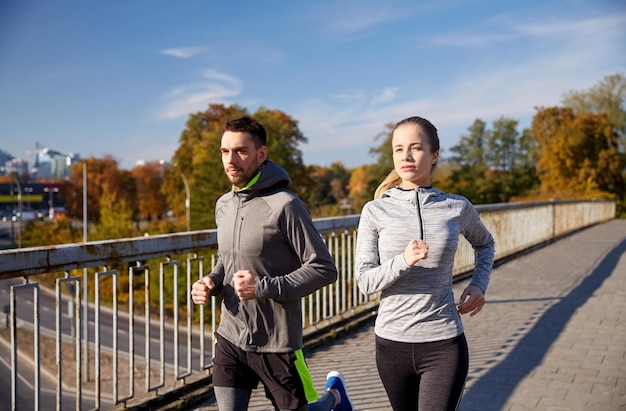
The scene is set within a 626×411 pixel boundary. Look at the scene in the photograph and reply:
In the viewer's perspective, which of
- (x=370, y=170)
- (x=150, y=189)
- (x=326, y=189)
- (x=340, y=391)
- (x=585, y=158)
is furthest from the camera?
(x=326, y=189)

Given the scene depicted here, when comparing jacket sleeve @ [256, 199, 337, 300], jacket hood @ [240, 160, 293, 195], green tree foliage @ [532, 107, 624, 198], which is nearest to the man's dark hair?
jacket hood @ [240, 160, 293, 195]

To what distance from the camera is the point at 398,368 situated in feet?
8.52

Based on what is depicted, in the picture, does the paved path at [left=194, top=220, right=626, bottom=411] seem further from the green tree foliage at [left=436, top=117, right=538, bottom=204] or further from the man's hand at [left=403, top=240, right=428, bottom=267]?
the green tree foliage at [left=436, top=117, right=538, bottom=204]

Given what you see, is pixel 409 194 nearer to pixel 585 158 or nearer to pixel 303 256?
pixel 303 256

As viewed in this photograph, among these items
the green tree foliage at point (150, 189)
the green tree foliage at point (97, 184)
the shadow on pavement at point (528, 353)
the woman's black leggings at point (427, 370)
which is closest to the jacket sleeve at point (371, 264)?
the woman's black leggings at point (427, 370)

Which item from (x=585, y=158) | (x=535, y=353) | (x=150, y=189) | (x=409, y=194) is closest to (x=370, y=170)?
(x=585, y=158)

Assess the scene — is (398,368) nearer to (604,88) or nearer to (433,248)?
(433,248)

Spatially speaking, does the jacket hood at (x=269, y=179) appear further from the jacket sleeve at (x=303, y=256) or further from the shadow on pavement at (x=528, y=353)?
the shadow on pavement at (x=528, y=353)

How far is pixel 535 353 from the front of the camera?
18.8 ft

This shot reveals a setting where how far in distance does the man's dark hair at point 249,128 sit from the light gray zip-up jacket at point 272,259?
0.14 metres

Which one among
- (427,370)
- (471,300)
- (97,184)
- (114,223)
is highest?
(97,184)

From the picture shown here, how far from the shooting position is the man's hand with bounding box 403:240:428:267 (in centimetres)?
231

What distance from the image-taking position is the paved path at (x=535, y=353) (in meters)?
4.42

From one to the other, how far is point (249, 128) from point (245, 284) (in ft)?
2.47
